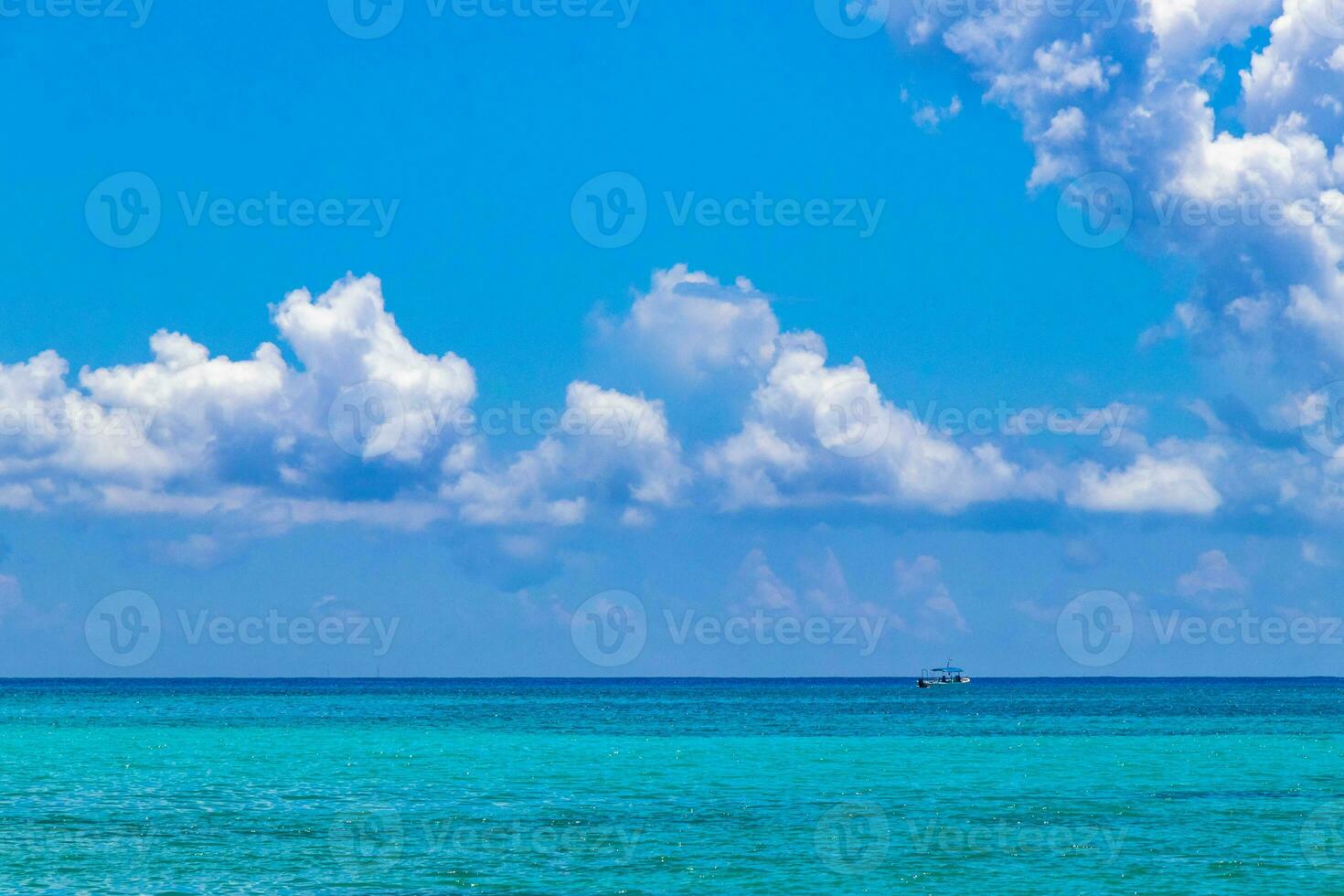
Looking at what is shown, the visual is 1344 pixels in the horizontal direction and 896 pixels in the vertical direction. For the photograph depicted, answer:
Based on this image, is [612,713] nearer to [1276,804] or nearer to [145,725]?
[145,725]

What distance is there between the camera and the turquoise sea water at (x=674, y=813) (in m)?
44.3

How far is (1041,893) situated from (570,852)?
15256mm

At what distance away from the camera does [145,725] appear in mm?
132875

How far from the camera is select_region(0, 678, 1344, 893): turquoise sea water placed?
4434 cm
